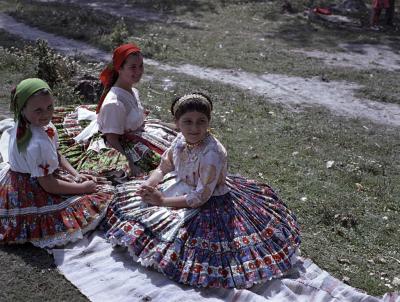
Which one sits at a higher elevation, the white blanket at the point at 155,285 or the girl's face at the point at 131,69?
the girl's face at the point at 131,69

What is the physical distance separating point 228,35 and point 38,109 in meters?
10.3

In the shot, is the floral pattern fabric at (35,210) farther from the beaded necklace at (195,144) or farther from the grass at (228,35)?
the grass at (228,35)

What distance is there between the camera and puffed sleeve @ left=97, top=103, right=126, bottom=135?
527 centimetres

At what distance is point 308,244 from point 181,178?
1.32 m

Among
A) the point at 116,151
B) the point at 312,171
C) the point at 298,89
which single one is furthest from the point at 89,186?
the point at 298,89

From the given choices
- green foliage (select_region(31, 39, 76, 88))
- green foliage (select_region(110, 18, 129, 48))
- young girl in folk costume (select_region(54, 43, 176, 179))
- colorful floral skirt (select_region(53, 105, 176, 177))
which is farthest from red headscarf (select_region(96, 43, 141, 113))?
green foliage (select_region(110, 18, 129, 48))

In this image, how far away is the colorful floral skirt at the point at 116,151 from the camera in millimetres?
5230

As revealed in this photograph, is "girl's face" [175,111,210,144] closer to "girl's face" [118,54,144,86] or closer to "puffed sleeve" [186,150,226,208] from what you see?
"puffed sleeve" [186,150,226,208]

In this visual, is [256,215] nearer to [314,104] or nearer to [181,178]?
[181,178]

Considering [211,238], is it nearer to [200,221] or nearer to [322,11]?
[200,221]

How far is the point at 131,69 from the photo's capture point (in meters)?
5.35

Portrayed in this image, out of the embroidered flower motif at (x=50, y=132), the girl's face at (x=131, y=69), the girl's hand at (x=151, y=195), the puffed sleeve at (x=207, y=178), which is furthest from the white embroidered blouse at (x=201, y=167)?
the girl's face at (x=131, y=69)

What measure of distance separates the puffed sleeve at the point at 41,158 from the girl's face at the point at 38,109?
0.17 metres

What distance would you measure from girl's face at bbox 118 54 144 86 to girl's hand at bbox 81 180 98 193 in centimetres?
Result: 127
